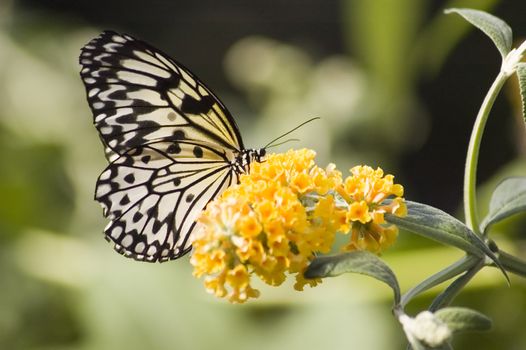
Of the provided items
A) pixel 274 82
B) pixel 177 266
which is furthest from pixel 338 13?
pixel 177 266

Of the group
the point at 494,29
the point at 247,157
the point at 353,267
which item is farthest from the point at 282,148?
the point at 353,267

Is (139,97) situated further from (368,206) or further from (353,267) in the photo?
(353,267)

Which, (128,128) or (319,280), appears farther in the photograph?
(128,128)

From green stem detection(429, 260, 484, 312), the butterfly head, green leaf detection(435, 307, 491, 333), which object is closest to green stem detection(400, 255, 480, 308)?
green stem detection(429, 260, 484, 312)

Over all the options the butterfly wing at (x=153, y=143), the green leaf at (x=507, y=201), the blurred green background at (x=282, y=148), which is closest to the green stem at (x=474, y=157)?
the green leaf at (x=507, y=201)

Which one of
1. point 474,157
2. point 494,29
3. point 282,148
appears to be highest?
point 494,29

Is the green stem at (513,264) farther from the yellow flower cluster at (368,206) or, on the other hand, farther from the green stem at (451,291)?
the yellow flower cluster at (368,206)

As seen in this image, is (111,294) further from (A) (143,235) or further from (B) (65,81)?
(B) (65,81)
